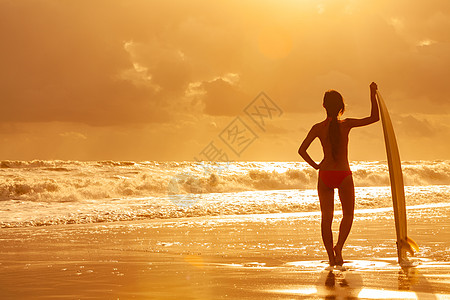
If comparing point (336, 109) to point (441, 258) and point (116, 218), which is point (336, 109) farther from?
point (116, 218)

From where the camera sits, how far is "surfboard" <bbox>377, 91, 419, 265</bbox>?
583 cm

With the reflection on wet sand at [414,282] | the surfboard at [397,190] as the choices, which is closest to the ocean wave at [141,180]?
the surfboard at [397,190]

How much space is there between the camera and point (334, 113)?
578 centimetres

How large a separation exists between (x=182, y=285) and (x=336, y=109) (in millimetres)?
2239

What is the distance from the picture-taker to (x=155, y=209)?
14.8m

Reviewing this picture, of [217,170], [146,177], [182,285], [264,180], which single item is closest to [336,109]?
[182,285]

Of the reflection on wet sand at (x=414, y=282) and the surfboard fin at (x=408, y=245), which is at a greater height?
the surfboard fin at (x=408, y=245)

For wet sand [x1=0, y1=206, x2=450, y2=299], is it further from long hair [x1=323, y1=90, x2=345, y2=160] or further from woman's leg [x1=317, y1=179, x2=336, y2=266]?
long hair [x1=323, y1=90, x2=345, y2=160]

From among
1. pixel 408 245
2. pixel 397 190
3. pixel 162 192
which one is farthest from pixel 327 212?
pixel 162 192

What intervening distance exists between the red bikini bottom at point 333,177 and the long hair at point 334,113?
0.48ft

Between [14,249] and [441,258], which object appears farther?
[14,249]

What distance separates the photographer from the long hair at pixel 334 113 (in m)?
5.76

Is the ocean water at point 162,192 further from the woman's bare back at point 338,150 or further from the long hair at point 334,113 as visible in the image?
the long hair at point 334,113

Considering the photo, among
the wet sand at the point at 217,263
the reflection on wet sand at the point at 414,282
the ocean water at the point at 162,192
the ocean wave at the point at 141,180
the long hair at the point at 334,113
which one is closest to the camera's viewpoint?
the reflection on wet sand at the point at 414,282
